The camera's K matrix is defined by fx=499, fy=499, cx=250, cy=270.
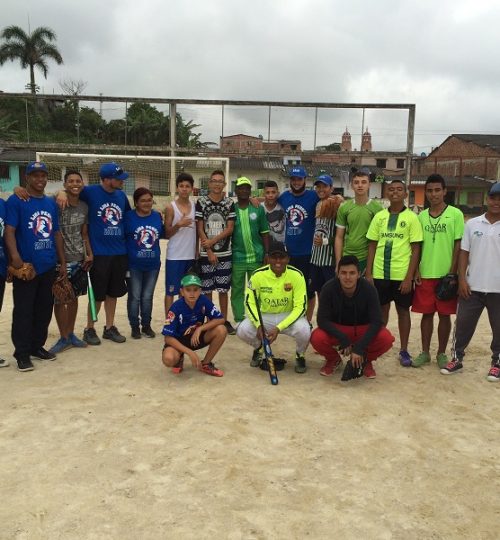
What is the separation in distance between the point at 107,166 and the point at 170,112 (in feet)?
44.5

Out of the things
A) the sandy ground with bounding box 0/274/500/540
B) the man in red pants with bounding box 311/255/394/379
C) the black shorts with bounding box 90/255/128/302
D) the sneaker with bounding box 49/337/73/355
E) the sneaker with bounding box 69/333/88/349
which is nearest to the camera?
the sandy ground with bounding box 0/274/500/540

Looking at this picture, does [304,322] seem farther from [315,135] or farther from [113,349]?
[315,135]

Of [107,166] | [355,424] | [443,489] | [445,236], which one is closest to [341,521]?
[443,489]

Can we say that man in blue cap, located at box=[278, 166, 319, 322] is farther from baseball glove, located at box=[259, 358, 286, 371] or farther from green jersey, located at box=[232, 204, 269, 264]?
baseball glove, located at box=[259, 358, 286, 371]

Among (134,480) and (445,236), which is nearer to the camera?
(134,480)

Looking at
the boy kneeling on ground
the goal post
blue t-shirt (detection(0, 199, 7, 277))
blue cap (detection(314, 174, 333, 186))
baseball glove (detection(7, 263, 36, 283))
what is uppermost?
the goal post

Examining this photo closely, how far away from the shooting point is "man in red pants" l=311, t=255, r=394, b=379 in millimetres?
4418

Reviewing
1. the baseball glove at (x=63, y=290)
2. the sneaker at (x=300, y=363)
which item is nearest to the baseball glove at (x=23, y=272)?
the baseball glove at (x=63, y=290)

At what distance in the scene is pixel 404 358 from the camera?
501 centimetres

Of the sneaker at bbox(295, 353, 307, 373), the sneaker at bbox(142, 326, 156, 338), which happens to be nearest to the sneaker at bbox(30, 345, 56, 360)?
the sneaker at bbox(142, 326, 156, 338)

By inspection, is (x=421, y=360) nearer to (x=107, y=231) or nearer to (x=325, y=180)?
(x=325, y=180)

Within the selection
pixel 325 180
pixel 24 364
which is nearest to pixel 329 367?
pixel 325 180

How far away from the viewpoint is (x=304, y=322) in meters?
4.77

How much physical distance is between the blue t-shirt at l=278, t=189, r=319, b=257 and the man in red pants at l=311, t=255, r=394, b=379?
1.10 m
